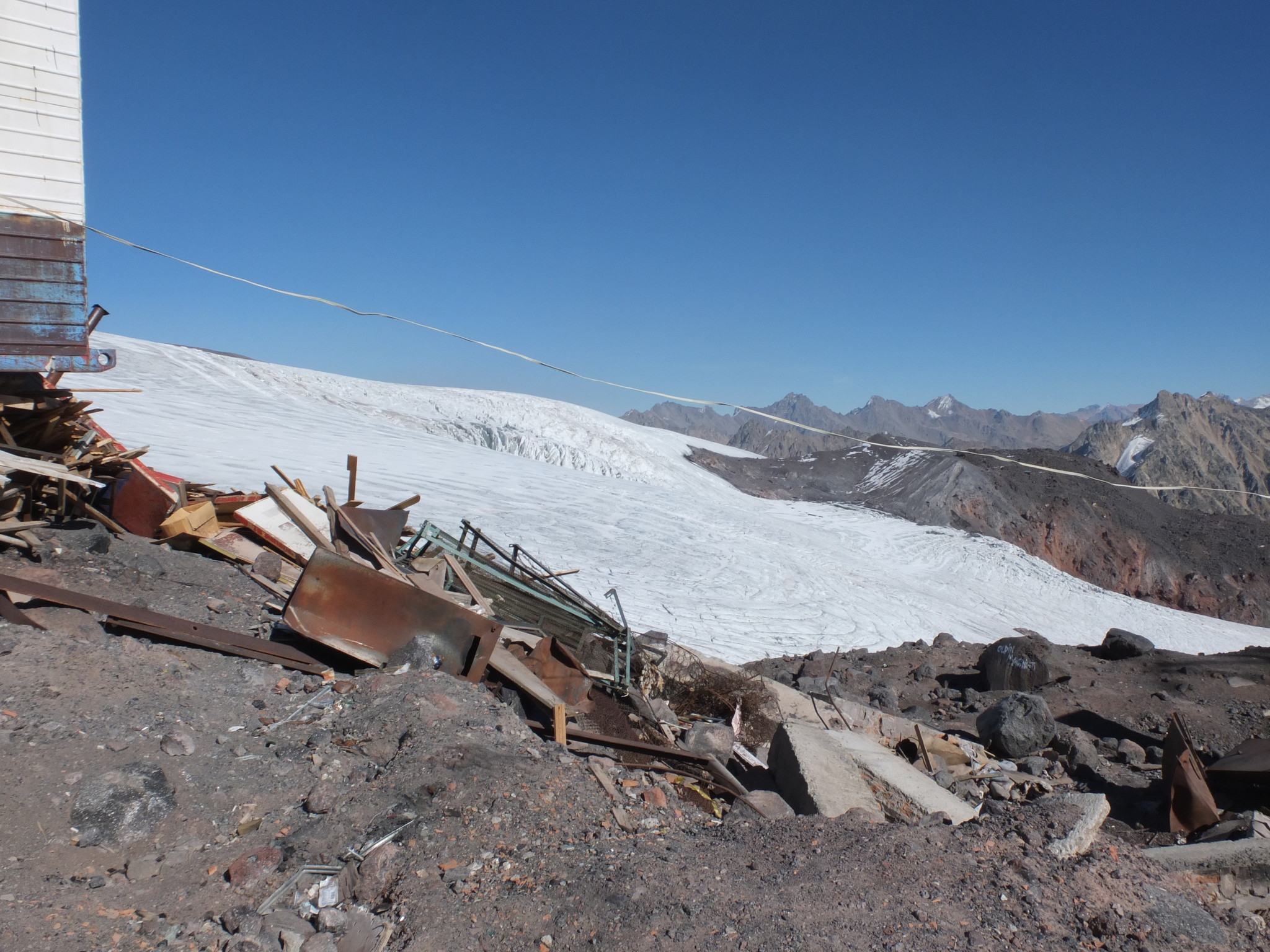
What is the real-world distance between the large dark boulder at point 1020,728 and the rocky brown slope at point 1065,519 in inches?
670

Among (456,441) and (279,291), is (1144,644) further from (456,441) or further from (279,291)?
(456,441)

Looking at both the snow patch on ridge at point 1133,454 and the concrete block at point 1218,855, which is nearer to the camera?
the concrete block at point 1218,855

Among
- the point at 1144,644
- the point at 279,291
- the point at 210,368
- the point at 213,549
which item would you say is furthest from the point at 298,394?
the point at 1144,644

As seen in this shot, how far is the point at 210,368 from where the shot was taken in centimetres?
2080

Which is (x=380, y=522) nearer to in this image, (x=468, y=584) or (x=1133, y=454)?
(x=468, y=584)

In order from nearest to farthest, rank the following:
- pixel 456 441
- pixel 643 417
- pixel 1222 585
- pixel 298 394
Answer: pixel 456 441
pixel 298 394
pixel 1222 585
pixel 643 417

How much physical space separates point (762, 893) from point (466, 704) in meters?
1.98

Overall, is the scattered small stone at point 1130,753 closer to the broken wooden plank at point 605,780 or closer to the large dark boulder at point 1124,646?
the large dark boulder at point 1124,646

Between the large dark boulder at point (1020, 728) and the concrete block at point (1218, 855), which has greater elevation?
the concrete block at point (1218, 855)

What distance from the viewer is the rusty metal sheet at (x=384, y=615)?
4.51m

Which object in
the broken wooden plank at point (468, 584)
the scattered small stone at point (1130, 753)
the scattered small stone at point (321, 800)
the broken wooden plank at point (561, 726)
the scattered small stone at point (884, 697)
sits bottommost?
the scattered small stone at point (884, 697)

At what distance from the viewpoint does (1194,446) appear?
3378 inches

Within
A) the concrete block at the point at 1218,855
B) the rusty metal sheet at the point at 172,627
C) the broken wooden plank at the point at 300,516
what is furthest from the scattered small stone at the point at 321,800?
the concrete block at the point at 1218,855

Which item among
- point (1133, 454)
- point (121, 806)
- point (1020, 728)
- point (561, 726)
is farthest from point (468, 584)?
point (1133, 454)
